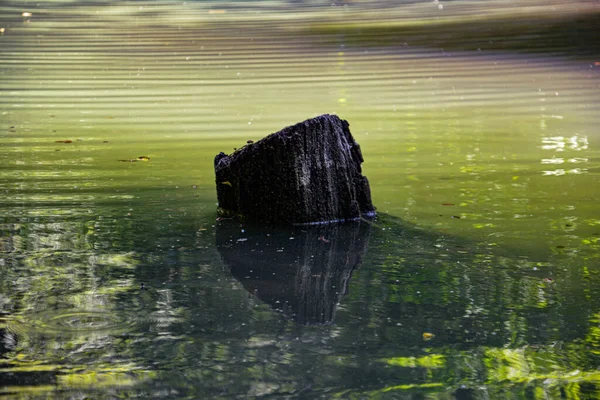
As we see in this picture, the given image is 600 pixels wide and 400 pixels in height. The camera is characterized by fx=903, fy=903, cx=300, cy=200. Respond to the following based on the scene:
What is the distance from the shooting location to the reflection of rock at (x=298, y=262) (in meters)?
3.82

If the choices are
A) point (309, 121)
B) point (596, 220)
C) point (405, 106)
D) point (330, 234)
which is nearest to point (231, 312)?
point (330, 234)

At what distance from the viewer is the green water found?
309cm

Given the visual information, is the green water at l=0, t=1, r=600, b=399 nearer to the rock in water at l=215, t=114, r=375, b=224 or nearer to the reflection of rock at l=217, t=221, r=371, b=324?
the reflection of rock at l=217, t=221, r=371, b=324

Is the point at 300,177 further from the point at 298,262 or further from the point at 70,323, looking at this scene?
the point at 70,323

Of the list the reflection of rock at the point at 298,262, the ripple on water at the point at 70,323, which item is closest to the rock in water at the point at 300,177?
the reflection of rock at the point at 298,262

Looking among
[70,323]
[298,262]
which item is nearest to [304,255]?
[298,262]

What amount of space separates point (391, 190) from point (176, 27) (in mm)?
12064

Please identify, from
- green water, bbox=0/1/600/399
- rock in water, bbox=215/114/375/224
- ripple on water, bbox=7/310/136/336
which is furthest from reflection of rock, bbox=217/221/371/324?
ripple on water, bbox=7/310/136/336

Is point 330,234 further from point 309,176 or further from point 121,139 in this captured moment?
point 121,139

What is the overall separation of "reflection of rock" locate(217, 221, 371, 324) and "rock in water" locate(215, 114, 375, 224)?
5.0 inches

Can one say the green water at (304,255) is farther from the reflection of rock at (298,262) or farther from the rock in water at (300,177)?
the rock in water at (300,177)

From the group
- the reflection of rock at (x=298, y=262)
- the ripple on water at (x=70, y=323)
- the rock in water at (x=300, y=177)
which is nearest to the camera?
the ripple on water at (x=70, y=323)

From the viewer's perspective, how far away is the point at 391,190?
19.8 feet

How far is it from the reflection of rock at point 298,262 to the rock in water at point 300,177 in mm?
128
